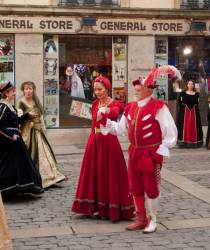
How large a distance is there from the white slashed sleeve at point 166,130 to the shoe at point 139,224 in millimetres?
776

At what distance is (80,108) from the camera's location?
49.9 feet

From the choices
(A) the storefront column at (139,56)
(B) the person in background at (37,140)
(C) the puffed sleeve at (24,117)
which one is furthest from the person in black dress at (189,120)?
(C) the puffed sleeve at (24,117)

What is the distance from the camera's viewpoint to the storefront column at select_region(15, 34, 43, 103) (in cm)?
1438

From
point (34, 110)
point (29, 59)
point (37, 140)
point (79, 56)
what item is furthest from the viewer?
point (79, 56)

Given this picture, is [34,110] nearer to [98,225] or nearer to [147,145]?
[98,225]

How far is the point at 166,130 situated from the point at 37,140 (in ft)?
10.5

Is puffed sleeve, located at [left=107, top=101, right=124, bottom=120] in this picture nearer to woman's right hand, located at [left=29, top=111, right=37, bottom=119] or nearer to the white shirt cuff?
the white shirt cuff

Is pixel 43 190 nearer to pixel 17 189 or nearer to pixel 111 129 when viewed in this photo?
pixel 17 189

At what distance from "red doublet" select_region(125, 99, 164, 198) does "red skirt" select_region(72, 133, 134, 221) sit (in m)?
0.41

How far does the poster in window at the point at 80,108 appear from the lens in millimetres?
15156

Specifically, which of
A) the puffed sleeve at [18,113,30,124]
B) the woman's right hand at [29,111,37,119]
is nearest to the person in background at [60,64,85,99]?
the woman's right hand at [29,111,37,119]

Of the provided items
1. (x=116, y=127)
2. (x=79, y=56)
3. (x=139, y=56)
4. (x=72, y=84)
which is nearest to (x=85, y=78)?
(x=72, y=84)

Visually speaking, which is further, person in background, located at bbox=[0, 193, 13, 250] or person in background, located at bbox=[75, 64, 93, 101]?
person in background, located at bbox=[75, 64, 93, 101]

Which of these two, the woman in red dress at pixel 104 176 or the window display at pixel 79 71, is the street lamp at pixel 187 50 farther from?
the woman in red dress at pixel 104 176
